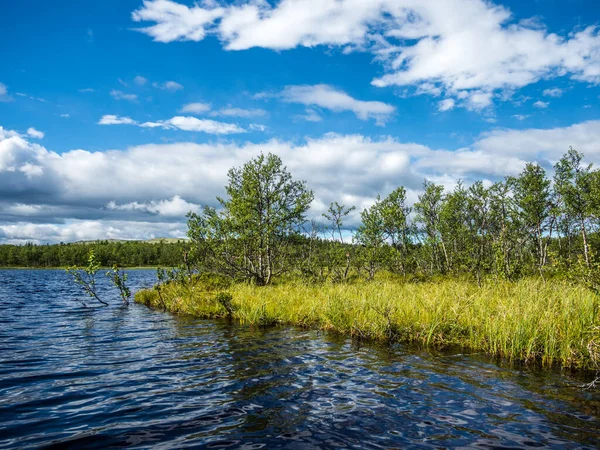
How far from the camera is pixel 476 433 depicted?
665 centimetres

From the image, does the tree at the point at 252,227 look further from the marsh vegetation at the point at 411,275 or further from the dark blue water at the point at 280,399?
the dark blue water at the point at 280,399

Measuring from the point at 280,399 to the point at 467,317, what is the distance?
27.6 feet

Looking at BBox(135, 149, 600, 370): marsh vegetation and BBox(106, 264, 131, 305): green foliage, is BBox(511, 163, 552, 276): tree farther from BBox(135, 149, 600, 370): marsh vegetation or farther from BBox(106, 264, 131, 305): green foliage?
BBox(106, 264, 131, 305): green foliage

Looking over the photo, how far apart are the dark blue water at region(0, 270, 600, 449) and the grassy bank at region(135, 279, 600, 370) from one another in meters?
1.09

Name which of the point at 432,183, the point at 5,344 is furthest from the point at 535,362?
the point at 432,183

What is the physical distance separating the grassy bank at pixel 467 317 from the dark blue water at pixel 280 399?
42.8 inches

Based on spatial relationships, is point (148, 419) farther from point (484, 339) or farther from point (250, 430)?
point (484, 339)

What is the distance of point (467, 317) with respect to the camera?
1364cm

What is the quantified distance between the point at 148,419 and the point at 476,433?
6286 mm

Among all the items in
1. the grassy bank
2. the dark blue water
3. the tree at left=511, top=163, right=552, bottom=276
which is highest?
the tree at left=511, top=163, right=552, bottom=276

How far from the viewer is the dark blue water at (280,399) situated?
6570 mm

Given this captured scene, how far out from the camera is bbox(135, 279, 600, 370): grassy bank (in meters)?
10.9

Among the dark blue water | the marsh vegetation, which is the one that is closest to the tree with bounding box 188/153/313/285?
the marsh vegetation

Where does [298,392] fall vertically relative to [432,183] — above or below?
below
